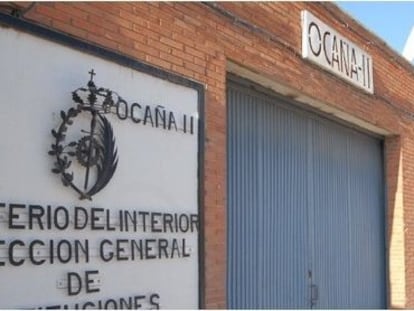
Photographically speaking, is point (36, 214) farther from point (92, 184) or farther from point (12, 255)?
point (92, 184)

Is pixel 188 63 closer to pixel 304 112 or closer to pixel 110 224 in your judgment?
pixel 110 224

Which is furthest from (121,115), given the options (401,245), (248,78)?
(401,245)

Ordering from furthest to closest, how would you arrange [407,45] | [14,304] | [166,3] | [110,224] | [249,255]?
1. [407,45]
2. [249,255]
3. [166,3]
4. [110,224]
5. [14,304]

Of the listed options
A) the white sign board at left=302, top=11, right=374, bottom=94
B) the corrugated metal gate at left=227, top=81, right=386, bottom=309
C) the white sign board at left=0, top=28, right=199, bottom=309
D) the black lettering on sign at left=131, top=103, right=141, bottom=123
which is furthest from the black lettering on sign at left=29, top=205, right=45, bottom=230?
the white sign board at left=302, top=11, right=374, bottom=94

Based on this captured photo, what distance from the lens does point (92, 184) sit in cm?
397

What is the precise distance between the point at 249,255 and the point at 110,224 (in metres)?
2.33

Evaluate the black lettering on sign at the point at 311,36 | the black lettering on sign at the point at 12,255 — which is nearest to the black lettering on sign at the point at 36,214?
the black lettering on sign at the point at 12,255

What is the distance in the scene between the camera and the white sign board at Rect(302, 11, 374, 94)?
6.79m

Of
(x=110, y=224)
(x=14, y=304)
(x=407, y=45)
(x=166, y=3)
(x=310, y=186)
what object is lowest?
(x=14, y=304)

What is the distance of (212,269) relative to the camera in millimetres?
5023

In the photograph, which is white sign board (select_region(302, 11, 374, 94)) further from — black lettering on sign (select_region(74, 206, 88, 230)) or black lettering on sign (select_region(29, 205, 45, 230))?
black lettering on sign (select_region(29, 205, 45, 230))

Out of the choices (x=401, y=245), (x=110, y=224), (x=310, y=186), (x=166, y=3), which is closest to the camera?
(x=110, y=224)

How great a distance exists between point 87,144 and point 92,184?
25 cm

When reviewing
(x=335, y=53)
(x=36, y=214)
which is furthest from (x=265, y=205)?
(x=36, y=214)
